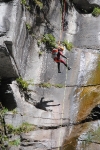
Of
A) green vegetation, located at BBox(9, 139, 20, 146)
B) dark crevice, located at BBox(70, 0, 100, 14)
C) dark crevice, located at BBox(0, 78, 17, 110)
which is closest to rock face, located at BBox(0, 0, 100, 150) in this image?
dark crevice, located at BBox(0, 78, 17, 110)

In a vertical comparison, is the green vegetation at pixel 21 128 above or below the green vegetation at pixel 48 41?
below

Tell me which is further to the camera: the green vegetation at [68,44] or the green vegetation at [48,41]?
the green vegetation at [68,44]

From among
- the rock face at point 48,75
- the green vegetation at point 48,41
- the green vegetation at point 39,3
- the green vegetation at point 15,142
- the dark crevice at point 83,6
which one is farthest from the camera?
the dark crevice at point 83,6

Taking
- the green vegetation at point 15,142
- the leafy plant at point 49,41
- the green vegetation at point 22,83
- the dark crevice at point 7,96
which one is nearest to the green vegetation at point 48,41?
the leafy plant at point 49,41

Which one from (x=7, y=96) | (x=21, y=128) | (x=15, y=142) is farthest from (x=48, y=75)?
(x=15, y=142)

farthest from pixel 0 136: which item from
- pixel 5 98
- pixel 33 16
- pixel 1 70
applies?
pixel 33 16

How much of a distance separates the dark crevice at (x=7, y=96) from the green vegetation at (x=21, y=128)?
20.6 inches

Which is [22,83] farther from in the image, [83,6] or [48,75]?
[83,6]

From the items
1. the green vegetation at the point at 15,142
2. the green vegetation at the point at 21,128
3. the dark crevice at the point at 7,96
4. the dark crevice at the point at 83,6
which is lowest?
the green vegetation at the point at 15,142

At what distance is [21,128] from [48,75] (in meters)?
2.12

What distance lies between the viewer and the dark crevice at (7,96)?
7.91 meters

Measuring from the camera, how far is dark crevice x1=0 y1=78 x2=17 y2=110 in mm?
7905

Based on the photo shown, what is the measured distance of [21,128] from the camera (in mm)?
7969

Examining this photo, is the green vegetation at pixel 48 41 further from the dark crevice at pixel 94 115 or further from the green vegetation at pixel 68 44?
the dark crevice at pixel 94 115
